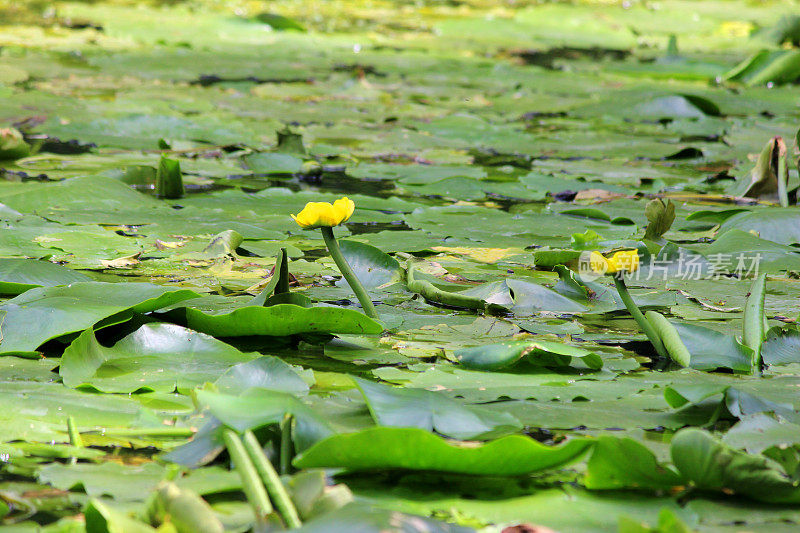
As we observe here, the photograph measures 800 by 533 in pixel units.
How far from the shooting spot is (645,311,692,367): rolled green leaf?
124 centimetres

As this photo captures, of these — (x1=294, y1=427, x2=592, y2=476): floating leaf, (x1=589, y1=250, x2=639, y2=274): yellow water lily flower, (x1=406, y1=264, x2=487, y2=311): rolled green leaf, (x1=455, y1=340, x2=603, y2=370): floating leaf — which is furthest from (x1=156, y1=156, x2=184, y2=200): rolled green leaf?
(x1=294, y1=427, x2=592, y2=476): floating leaf

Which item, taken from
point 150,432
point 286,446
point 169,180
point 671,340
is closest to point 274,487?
point 286,446

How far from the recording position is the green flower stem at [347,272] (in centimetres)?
125

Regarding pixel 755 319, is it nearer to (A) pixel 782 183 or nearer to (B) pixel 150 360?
(B) pixel 150 360

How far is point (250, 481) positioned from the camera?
2.48 ft

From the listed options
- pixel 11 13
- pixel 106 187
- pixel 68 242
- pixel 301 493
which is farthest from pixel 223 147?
pixel 11 13

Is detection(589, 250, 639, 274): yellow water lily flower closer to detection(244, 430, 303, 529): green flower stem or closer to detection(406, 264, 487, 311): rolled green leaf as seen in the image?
detection(406, 264, 487, 311): rolled green leaf

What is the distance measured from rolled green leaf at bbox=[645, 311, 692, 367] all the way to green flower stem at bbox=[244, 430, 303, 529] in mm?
656

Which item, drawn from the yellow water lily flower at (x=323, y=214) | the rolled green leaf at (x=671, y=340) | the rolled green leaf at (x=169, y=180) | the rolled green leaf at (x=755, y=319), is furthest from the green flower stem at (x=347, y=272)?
the rolled green leaf at (x=169, y=180)

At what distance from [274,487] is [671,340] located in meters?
0.70

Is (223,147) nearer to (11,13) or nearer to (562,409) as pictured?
(562,409)

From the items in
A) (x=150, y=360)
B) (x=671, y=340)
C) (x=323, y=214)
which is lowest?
(x=150, y=360)

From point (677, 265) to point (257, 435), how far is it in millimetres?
1035

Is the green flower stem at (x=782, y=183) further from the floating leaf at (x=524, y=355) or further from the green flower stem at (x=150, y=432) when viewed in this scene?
the green flower stem at (x=150, y=432)
